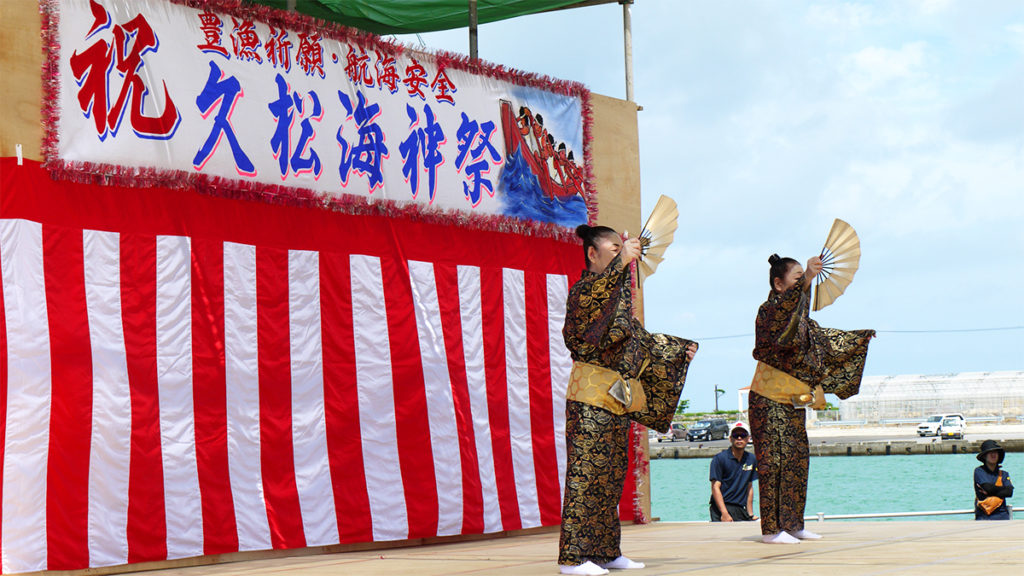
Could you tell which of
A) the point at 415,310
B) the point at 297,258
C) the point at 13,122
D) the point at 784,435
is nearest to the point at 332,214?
the point at 297,258

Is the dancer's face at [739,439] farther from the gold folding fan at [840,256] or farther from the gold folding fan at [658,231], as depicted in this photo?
→ the gold folding fan at [658,231]

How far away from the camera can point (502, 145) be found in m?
6.98

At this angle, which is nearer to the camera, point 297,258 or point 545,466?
point 297,258

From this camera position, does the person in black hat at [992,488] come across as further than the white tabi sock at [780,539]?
Yes

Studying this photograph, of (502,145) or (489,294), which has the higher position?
(502,145)

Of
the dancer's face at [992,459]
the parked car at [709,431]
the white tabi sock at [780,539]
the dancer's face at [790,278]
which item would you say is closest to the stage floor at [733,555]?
the white tabi sock at [780,539]

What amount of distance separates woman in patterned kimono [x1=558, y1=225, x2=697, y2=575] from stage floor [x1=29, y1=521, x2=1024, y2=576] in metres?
0.15

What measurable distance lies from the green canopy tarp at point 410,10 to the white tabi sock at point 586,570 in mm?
4673

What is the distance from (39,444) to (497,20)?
4795 mm

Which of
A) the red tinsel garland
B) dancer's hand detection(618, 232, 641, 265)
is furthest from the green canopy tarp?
dancer's hand detection(618, 232, 641, 265)

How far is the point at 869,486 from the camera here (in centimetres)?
3058

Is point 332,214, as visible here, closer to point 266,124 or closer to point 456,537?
point 266,124

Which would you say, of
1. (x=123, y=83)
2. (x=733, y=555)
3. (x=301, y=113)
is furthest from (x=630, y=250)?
(x=123, y=83)

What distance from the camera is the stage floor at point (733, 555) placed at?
12.6 feet
